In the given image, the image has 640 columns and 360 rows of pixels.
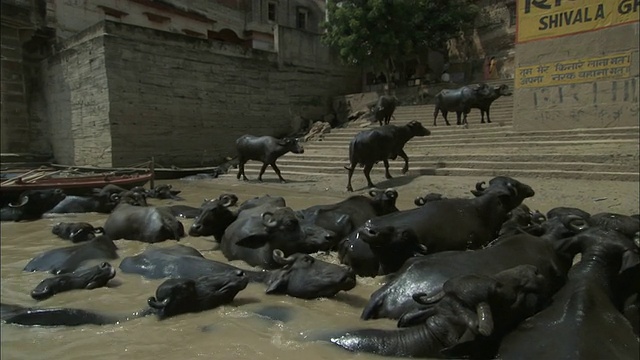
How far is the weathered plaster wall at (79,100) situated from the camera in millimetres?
17094

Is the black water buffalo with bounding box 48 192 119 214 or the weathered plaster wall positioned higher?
the weathered plaster wall

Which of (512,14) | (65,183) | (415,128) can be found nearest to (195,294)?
(65,183)

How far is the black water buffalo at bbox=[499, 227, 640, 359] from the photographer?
91.3 inches

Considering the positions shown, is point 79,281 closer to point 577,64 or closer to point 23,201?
point 23,201

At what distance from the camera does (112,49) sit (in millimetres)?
16828

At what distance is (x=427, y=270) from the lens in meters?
3.34

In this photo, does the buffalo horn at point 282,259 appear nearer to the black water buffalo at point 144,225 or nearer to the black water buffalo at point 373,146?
the black water buffalo at point 144,225

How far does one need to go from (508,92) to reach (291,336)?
1859 cm

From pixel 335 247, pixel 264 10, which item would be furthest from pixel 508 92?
pixel 264 10

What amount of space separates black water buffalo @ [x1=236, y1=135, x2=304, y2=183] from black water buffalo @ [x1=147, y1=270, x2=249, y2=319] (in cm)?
951

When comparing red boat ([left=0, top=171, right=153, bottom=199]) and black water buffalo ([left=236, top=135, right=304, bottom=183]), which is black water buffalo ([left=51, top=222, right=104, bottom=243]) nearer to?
red boat ([left=0, top=171, right=153, bottom=199])

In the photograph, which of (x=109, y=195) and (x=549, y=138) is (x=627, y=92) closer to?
(x=549, y=138)

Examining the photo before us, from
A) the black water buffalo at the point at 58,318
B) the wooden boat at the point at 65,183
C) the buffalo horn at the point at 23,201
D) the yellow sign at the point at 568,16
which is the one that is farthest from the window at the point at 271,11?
the black water buffalo at the point at 58,318

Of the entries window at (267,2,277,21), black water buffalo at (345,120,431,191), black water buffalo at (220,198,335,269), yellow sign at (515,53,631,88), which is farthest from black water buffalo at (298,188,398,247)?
window at (267,2,277,21)
